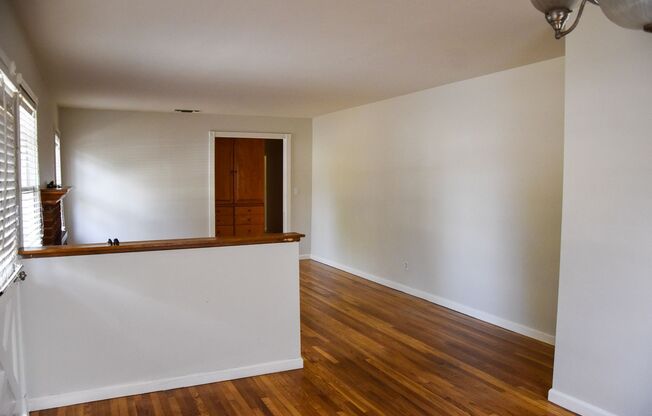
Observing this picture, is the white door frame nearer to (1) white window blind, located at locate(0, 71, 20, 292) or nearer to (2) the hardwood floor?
(2) the hardwood floor

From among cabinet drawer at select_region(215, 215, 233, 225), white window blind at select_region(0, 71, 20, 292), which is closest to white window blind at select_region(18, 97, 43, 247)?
white window blind at select_region(0, 71, 20, 292)

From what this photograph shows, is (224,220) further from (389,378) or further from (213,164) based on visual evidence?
(389,378)

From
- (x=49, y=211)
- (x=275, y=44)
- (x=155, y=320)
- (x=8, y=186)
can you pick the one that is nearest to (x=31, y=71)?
(x=49, y=211)

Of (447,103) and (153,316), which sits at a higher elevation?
(447,103)

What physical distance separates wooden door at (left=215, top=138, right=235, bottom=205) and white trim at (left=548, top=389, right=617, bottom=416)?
603cm

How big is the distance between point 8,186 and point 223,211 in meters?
5.61

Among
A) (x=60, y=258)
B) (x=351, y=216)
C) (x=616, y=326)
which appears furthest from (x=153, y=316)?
(x=351, y=216)

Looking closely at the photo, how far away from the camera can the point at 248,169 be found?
8289mm

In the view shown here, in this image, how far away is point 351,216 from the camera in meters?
6.79

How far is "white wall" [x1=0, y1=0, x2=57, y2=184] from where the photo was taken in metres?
2.53

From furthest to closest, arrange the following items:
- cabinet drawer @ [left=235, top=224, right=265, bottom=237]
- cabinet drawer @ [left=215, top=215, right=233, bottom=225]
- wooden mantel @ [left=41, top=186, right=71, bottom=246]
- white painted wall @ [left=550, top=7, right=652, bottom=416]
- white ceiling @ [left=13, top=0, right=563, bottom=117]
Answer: cabinet drawer @ [left=235, top=224, right=265, bottom=237] < cabinet drawer @ [left=215, top=215, right=233, bottom=225] < wooden mantel @ [left=41, top=186, right=71, bottom=246] < white ceiling @ [left=13, top=0, right=563, bottom=117] < white painted wall @ [left=550, top=7, right=652, bottom=416]

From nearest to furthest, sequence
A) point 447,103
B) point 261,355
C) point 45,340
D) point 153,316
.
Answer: point 45,340 < point 153,316 < point 261,355 < point 447,103

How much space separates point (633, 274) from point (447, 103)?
2.81m

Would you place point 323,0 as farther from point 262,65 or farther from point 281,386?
point 281,386
